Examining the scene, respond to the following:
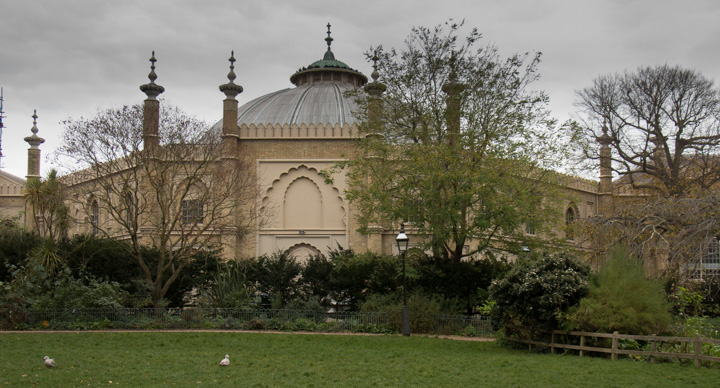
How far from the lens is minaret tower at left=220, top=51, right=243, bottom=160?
102 feet

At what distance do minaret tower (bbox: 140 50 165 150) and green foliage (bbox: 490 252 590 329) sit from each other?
1306 cm

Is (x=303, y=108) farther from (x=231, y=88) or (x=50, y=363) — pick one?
(x=50, y=363)

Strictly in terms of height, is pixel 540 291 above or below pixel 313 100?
below

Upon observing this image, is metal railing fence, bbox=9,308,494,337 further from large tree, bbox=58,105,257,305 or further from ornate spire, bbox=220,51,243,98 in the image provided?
ornate spire, bbox=220,51,243,98

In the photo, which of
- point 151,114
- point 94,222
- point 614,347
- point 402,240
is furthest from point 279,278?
point 614,347

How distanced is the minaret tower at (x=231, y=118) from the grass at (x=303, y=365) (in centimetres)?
1434

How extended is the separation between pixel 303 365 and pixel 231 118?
792 inches

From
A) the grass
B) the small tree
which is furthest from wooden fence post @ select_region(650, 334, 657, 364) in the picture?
the small tree

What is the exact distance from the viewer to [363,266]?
2383 cm

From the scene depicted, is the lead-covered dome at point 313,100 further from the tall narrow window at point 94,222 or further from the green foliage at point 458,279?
the green foliage at point 458,279

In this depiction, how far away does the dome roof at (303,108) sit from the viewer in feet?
112

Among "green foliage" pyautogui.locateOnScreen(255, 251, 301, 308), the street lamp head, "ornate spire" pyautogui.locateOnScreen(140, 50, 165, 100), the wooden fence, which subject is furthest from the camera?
"ornate spire" pyautogui.locateOnScreen(140, 50, 165, 100)

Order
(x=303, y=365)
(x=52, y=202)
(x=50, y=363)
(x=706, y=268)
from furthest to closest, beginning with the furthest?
(x=52, y=202)
(x=706, y=268)
(x=303, y=365)
(x=50, y=363)

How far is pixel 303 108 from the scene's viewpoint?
35.2 metres
